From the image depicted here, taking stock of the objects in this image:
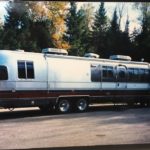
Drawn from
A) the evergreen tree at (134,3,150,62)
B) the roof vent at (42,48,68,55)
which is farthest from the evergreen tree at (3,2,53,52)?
the evergreen tree at (134,3,150,62)

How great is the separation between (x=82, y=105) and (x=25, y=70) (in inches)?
85.3

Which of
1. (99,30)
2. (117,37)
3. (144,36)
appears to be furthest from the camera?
(144,36)

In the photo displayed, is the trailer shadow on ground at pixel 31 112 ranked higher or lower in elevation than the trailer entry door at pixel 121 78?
lower

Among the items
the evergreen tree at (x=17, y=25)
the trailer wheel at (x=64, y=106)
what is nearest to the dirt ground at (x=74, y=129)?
the trailer wheel at (x=64, y=106)

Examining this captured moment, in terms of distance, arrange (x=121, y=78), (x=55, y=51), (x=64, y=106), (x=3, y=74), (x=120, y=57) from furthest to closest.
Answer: (x=121, y=78) → (x=64, y=106) → (x=3, y=74) → (x=55, y=51) → (x=120, y=57)

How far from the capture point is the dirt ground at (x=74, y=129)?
1149cm

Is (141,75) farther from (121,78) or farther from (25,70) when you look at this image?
(25,70)

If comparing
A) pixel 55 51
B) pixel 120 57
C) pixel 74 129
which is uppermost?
pixel 55 51

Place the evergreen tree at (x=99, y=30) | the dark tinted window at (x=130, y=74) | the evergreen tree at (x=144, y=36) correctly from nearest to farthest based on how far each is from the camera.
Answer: the evergreen tree at (x=99, y=30) → the evergreen tree at (x=144, y=36) → the dark tinted window at (x=130, y=74)

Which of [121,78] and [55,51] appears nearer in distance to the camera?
[55,51]

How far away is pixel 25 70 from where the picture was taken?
14.9 m

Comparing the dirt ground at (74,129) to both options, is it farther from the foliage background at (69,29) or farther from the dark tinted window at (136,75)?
the dark tinted window at (136,75)

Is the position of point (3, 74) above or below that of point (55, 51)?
below

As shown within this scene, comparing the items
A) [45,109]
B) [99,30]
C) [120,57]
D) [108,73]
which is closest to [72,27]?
[99,30]
